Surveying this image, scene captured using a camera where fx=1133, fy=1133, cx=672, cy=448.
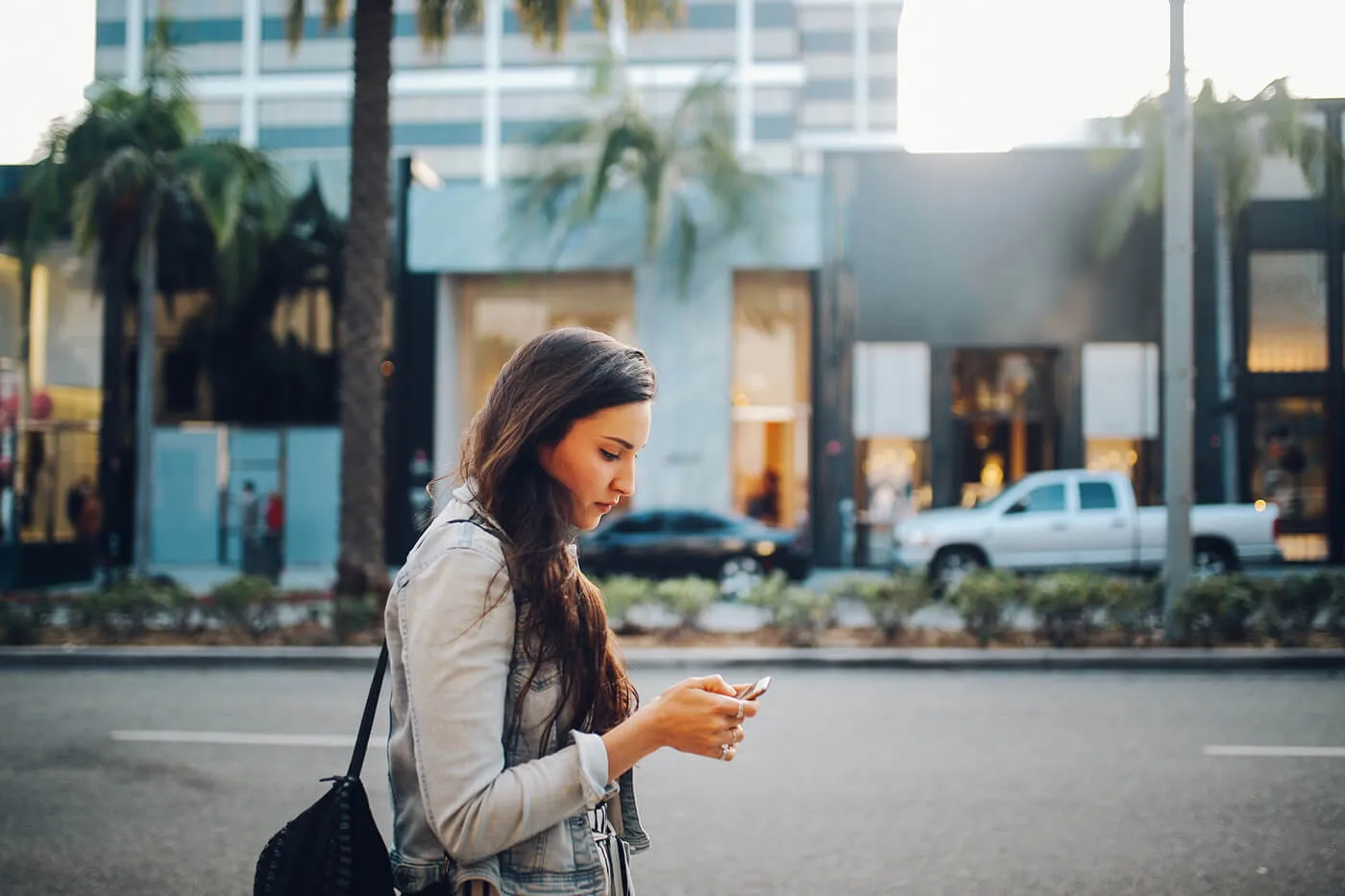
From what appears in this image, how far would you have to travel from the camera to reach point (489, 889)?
1.81m

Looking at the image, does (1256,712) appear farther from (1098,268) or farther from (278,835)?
(1098,268)

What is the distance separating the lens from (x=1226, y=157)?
21234 mm

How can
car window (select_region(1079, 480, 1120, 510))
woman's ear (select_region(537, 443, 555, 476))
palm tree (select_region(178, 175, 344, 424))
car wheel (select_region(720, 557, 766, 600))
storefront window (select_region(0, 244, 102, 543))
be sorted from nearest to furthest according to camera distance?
woman's ear (select_region(537, 443, 555, 476)), car wheel (select_region(720, 557, 766, 600)), car window (select_region(1079, 480, 1120, 510)), storefront window (select_region(0, 244, 102, 543)), palm tree (select_region(178, 175, 344, 424))

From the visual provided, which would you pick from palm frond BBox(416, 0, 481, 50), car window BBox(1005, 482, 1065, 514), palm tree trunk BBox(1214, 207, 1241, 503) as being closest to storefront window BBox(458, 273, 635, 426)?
car window BBox(1005, 482, 1065, 514)

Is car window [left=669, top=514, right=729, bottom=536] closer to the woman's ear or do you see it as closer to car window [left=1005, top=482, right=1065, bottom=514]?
car window [left=1005, top=482, right=1065, bottom=514]

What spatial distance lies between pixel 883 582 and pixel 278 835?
10596 millimetres

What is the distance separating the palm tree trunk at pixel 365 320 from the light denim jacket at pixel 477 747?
10.6m

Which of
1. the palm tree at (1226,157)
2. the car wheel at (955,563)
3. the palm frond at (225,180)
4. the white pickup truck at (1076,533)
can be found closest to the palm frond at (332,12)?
the palm frond at (225,180)

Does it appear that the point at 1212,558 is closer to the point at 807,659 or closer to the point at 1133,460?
the point at 1133,460

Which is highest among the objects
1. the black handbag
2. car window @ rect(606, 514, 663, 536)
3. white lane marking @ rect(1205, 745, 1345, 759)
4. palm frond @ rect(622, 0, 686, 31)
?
palm frond @ rect(622, 0, 686, 31)

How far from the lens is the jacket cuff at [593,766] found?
175 cm

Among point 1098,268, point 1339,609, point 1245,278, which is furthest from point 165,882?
point 1245,278

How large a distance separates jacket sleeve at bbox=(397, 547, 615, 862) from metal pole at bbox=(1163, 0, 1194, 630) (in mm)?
10810

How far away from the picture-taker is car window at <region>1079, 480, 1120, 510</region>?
17.7m
